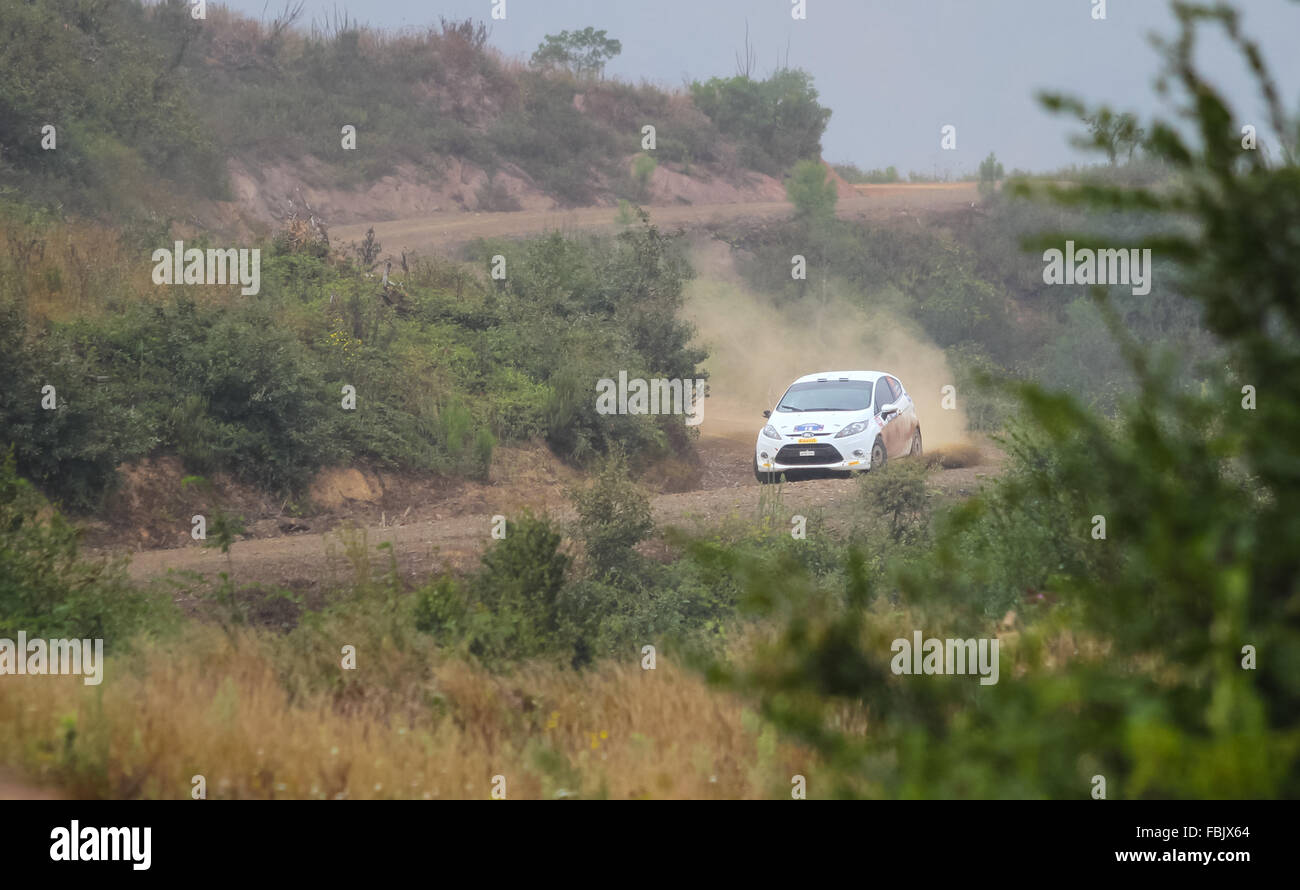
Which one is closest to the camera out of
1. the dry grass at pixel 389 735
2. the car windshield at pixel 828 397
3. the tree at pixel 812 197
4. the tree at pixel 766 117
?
the dry grass at pixel 389 735

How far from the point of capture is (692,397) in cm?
2602

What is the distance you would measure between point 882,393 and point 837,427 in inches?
55.3

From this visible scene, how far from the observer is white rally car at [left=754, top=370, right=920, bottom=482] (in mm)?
19188

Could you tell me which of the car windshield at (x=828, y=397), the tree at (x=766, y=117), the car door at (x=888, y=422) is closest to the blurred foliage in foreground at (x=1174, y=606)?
the car door at (x=888, y=422)

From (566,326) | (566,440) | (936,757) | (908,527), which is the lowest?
(936,757)

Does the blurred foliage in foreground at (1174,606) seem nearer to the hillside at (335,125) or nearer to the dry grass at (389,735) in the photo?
Result: the dry grass at (389,735)

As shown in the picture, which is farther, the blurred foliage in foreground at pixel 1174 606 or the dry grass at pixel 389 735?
the dry grass at pixel 389 735

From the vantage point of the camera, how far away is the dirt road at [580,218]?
122 ft

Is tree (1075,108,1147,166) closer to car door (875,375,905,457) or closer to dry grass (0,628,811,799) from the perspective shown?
dry grass (0,628,811,799)

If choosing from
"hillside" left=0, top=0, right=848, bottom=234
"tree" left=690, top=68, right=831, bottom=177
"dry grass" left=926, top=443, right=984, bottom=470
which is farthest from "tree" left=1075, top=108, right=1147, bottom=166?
"tree" left=690, top=68, right=831, bottom=177

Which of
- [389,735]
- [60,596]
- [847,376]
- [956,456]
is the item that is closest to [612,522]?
[60,596]
